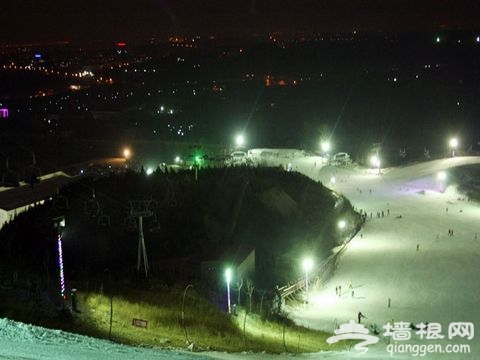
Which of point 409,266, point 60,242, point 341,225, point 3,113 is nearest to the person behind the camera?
point 60,242

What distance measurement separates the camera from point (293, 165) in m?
29.0

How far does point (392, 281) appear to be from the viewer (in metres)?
14.2

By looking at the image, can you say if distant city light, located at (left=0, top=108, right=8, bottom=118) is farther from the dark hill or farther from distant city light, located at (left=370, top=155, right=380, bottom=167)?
the dark hill

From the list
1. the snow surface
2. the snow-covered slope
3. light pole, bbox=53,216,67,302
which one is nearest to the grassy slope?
light pole, bbox=53,216,67,302

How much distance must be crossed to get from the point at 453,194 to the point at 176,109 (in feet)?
110

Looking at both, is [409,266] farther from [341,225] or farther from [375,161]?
[375,161]

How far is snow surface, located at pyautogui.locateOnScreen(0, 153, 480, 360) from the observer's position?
21.2 feet

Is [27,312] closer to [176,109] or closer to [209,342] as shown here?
[209,342]

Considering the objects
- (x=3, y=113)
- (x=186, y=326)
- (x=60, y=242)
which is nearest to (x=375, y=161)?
(x=186, y=326)

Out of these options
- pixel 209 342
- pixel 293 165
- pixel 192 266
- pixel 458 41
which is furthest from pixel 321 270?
pixel 458 41

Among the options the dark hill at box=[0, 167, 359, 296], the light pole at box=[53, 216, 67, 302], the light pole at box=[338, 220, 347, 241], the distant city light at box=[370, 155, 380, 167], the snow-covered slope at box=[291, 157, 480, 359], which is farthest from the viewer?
the distant city light at box=[370, 155, 380, 167]

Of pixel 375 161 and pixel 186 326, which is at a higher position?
pixel 375 161

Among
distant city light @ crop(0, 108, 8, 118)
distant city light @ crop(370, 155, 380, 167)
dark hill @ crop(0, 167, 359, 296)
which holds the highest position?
distant city light @ crop(0, 108, 8, 118)

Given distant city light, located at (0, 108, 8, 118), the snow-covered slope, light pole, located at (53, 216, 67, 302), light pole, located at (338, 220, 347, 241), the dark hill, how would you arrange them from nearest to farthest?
light pole, located at (53, 216, 67, 302) < the snow-covered slope < the dark hill < light pole, located at (338, 220, 347, 241) < distant city light, located at (0, 108, 8, 118)
